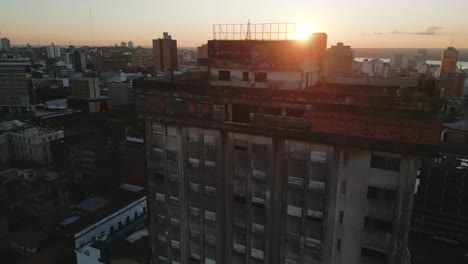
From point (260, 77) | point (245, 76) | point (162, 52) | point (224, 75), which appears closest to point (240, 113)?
point (260, 77)

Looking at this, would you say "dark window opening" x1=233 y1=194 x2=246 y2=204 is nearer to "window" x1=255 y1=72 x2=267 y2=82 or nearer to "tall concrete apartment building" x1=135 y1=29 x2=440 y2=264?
"tall concrete apartment building" x1=135 y1=29 x2=440 y2=264

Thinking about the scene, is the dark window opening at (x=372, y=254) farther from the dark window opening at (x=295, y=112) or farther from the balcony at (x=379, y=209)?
the dark window opening at (x=295, y=112)

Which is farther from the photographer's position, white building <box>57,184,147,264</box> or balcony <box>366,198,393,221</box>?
white building <box>57,184,147,264</box>

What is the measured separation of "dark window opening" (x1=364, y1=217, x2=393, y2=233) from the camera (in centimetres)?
1916

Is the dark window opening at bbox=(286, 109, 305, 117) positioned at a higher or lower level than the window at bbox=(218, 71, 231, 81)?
lower

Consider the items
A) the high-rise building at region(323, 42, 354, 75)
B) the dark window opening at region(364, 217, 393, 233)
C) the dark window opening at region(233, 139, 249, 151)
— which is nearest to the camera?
the dark window opening at region(364, 217, 393, 233)

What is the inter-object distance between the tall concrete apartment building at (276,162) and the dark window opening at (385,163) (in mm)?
55

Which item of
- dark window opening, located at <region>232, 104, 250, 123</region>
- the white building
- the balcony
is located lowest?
the white building

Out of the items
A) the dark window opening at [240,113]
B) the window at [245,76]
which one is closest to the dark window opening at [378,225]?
the dark window opening at [240,113]

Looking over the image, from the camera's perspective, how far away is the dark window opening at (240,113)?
22.4m

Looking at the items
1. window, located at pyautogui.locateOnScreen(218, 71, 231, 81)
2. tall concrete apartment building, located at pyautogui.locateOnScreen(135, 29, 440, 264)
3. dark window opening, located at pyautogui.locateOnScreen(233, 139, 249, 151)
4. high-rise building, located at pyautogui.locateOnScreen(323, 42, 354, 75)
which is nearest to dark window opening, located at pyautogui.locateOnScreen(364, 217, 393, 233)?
tall concrete apartment building, located at pyautogui.locateOnScreen(135, 29, 440, 264)

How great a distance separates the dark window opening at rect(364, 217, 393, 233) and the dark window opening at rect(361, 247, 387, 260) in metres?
1.49

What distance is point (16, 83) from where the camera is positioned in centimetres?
15038

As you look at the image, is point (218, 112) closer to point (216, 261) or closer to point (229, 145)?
point (229, 145)
